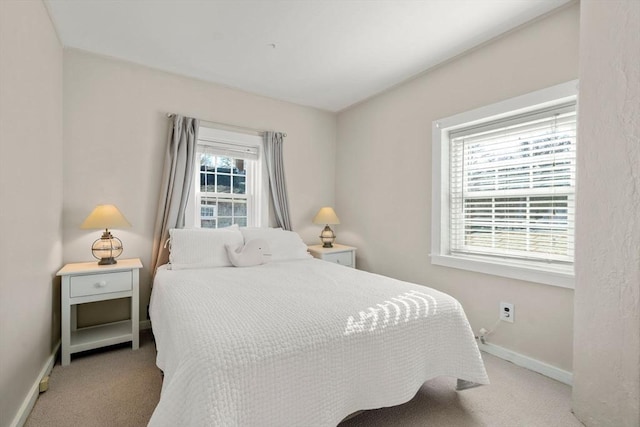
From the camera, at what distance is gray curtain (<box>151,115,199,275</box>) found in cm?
290

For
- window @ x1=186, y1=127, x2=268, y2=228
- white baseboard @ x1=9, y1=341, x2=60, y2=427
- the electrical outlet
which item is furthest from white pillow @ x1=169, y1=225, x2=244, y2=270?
the electrical outlet

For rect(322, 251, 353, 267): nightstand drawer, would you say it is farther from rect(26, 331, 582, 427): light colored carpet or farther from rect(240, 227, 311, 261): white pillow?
rect(26, 331, 582, 427): light colored carpet

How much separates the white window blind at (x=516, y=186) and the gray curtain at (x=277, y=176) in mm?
1851

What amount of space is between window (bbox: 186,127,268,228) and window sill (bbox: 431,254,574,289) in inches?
82.3

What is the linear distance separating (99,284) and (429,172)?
3010 millimetres

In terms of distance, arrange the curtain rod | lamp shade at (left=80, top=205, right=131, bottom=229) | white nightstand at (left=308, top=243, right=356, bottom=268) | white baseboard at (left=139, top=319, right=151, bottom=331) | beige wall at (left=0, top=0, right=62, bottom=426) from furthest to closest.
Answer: white nightstand at (left=308, top=243, right=356, bottom=268)
the curtain rod
white baseboard at (left=139, top=319, right=151, bottom=331)
lamp shade at (left=80, top=205, right=131, bottom=229)
beige wall at (left=0, top=0, right=62, bottom=426)

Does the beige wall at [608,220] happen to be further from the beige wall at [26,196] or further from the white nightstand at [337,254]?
the beige wall at [26,196]

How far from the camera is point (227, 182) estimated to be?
3480mm

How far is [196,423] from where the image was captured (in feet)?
3.23

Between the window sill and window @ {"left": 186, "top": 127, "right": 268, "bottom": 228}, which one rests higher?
window @ {"left": 186, "top": 127, "right": 268, "bottom": 228}

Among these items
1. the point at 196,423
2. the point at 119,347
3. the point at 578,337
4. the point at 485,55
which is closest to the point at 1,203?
the point at 196,423

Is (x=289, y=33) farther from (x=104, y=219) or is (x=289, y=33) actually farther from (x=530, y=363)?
(x=530, y=363)

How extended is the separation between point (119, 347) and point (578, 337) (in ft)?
10.8

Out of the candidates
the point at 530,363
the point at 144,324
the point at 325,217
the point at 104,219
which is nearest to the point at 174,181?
the point at 104,219
